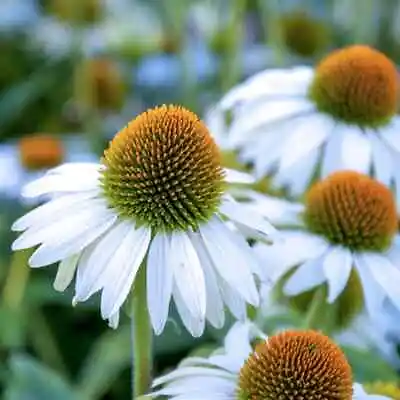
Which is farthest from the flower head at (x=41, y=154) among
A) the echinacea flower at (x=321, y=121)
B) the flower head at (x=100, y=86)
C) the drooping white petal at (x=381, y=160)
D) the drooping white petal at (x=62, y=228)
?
the drooping white petal at (x=62, y=228)

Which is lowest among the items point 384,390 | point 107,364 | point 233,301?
point 107,364

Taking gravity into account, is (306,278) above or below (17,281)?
above

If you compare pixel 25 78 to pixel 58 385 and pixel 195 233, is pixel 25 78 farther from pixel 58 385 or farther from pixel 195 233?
pixel 195 233

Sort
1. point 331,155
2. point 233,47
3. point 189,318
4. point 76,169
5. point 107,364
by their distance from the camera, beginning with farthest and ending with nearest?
point 233,47 → point 107,364 → point 331,155 → point 76,169 → point 189,318

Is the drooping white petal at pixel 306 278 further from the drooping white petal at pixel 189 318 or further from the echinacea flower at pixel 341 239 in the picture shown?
the drooping white petal at pixel 189 318

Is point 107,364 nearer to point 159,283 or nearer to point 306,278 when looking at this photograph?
point 306,278

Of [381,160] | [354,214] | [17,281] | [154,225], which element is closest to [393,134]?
[381,160]

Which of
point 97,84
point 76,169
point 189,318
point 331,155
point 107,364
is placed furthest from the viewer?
point 97,84
